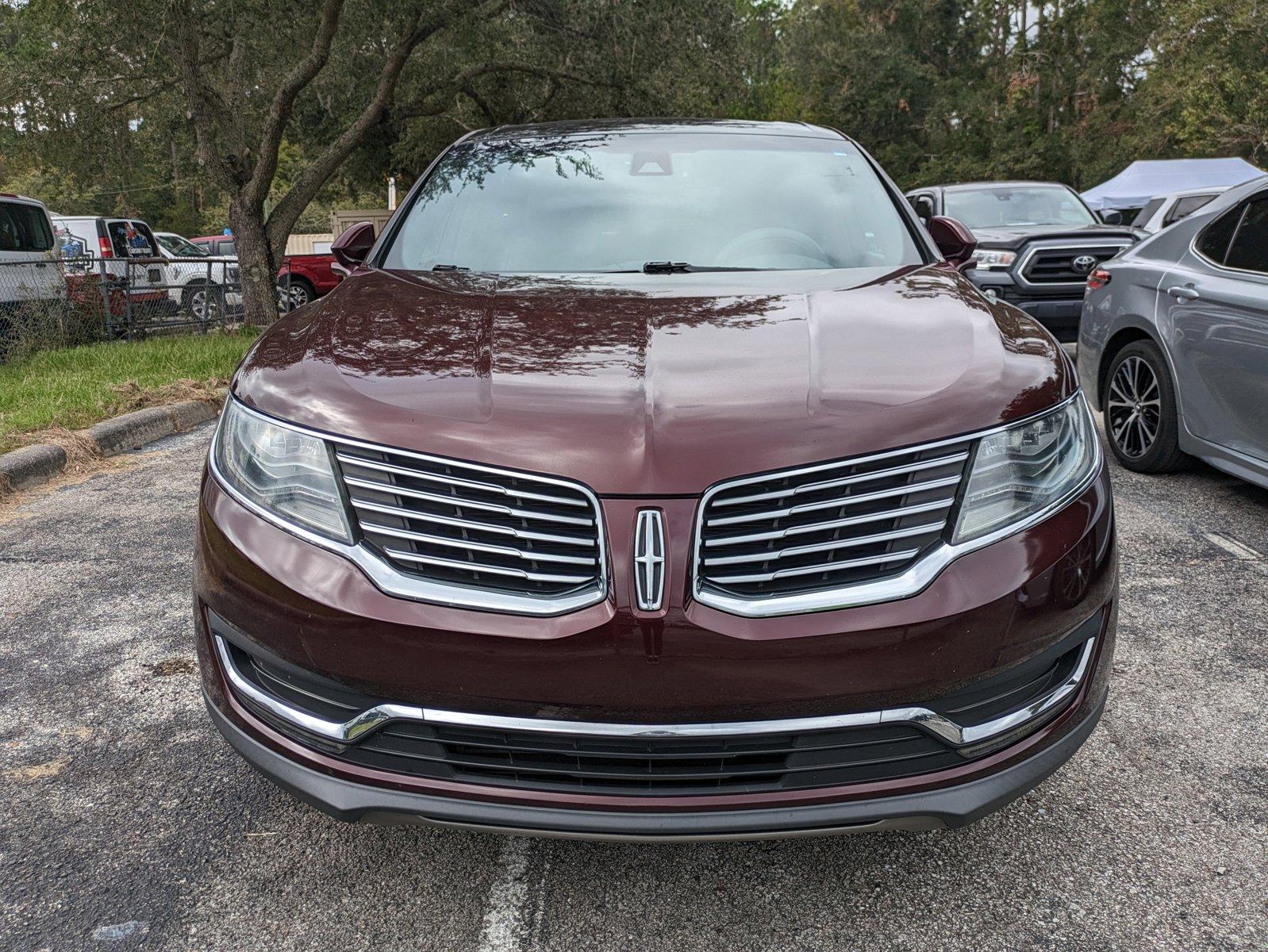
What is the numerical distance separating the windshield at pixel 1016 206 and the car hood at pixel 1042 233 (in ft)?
0.76

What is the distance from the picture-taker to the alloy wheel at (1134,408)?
545 cm

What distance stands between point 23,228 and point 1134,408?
40.7 ft

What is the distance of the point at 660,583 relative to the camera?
5.86ft

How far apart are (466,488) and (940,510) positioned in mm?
846

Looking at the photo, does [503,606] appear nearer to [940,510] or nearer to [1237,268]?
[940,510]

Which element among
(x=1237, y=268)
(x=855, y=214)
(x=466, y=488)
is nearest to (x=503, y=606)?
(x=466, y=488)

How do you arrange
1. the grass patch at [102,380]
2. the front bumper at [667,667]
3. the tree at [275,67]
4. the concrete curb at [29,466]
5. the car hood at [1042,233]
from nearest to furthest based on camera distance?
1. the front bumper at [667,667]
2. the concrete curb at [29,466]
3. the grass patch at [102,380]
4. the car hood at [1042,233]
5. the tree at [275,67]

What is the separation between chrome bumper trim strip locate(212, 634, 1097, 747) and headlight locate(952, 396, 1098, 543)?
34 cm

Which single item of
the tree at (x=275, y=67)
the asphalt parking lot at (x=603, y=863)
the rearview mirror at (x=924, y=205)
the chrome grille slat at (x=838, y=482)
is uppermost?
the tree at (x=275, y=67)

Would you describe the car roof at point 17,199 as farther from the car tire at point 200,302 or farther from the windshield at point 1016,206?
the windshield at point 1016,206

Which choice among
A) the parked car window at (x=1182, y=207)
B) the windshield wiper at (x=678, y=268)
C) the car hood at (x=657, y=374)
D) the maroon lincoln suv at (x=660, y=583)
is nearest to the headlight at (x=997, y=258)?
the parked car window at (x=1182, y=207)

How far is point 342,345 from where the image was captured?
7.51 ft

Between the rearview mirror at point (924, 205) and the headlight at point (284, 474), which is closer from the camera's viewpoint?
the headlight at point (284, 474)

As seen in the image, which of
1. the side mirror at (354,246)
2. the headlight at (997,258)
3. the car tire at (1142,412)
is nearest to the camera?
the side mirror at (354,246)
